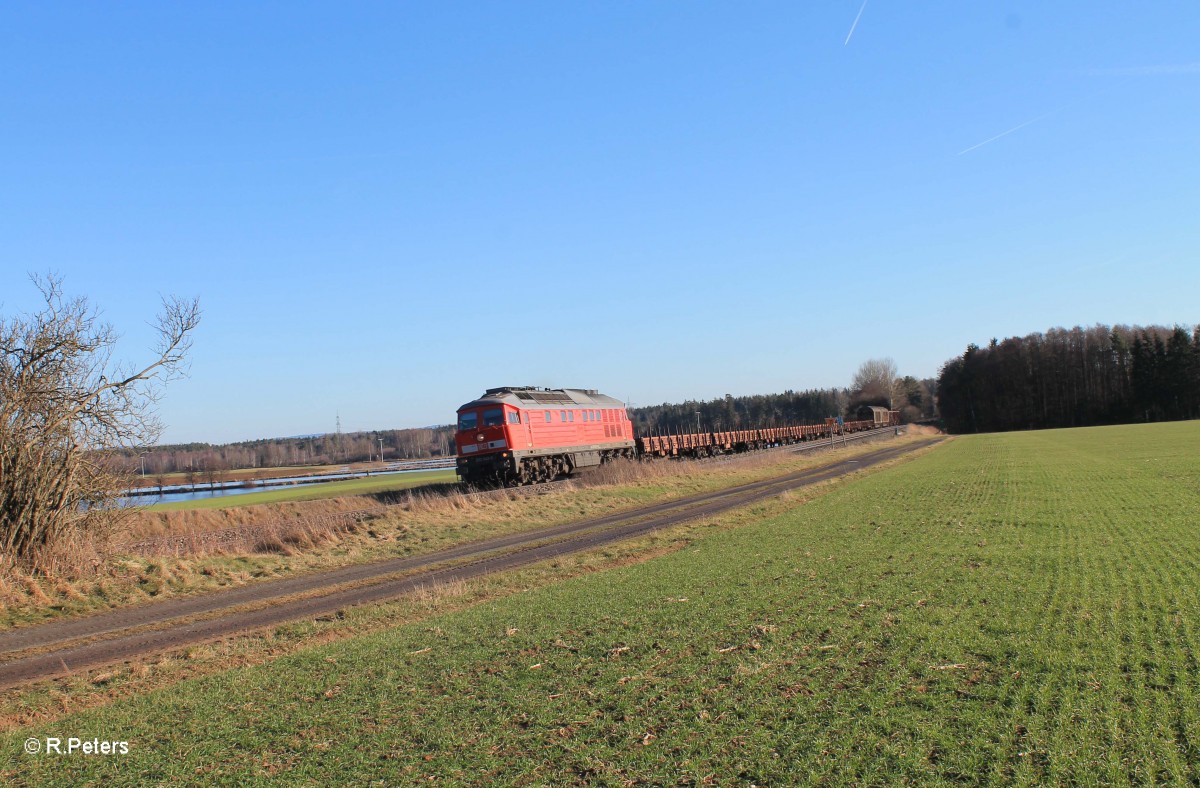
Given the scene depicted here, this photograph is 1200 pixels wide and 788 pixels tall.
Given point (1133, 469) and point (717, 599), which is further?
point (1133, 469)

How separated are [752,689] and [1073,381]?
434ft

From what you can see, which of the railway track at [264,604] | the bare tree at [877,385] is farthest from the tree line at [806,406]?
the railway track at [264,604]

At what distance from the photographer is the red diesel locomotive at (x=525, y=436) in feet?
113

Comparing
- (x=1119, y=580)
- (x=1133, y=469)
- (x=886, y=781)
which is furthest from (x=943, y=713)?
(x=1133, y=469)

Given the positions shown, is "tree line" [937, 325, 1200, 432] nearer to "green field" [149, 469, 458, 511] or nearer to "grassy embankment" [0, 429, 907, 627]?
"grassy embankment" [0, 429, 907, 627]

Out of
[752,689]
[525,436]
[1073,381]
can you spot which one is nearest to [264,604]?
[752,689]

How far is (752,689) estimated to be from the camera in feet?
21.3

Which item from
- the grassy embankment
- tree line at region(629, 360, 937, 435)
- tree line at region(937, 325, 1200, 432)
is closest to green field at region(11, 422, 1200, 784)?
the grassy embankment

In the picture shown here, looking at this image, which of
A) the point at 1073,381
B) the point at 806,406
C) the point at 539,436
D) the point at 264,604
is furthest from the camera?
the point at 806,406

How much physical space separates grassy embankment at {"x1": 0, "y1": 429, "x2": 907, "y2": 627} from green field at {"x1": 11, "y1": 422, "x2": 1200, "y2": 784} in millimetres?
8979

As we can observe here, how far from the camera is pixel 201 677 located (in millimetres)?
9148

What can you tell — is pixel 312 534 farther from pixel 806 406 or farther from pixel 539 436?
pixel 806 406

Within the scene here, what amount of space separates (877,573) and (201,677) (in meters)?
9.17

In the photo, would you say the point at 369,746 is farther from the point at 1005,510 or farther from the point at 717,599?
the point at 1005,510
